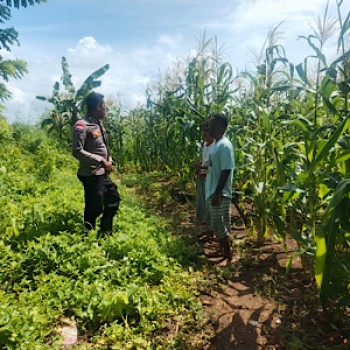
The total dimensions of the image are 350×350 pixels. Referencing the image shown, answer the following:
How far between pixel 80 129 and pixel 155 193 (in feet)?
12.2

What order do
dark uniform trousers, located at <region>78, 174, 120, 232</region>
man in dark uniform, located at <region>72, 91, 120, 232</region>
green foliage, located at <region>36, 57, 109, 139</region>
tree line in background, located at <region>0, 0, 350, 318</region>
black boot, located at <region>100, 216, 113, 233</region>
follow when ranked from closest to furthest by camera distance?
tree line in background, located at <region>0, 0, 350, 318</region>
man in dark uniform, located at <region>72, 91, 120, 232</region>
dark uniform trousers, located at <region>78, 174, 120, 232</region>
black boot, located at <region>100, 216, 113, 233</region>
green foliage, located at <region>36, 57, 109, 139</region>

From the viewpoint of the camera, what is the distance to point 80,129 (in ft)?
12.0

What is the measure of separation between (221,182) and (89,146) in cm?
153

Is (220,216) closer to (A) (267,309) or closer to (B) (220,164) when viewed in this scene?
(B) (220,164)

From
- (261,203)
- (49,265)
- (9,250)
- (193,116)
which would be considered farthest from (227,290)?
(193,116)

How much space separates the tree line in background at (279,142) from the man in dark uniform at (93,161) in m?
1.56

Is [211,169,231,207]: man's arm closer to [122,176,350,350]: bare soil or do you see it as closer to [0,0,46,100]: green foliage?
[122,176,350,350]: bare soil

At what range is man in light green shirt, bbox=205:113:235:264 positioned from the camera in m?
3.57

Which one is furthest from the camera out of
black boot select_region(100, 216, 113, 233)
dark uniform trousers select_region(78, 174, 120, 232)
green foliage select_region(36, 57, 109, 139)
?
green foliage select_region(36, 57, 109, 139)

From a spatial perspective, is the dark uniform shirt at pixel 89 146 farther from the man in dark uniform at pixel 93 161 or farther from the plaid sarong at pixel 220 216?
the plaid sarong at pixel 220 216

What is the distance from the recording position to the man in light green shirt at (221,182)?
141 inches

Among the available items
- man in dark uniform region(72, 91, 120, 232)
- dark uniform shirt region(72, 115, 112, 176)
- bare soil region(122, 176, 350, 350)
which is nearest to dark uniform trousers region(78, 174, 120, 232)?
man in dark uniform region(72, 91, 120, 232)

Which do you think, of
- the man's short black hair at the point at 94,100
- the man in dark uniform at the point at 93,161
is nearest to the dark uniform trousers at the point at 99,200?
the man in dark uniform at the point at 93,161

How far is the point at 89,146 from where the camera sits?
149 inches
